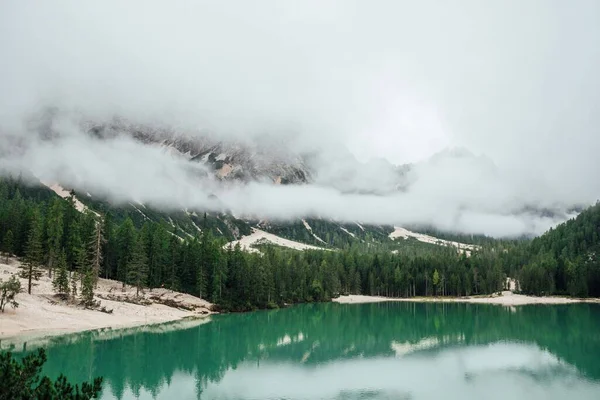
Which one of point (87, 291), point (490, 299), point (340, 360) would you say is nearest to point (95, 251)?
point (87, 291)

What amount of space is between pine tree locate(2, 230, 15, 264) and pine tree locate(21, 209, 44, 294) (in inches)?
231

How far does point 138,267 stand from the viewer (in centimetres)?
10188

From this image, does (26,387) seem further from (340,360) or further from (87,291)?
(87,291)

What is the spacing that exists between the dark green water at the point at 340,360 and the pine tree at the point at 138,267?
2082cm

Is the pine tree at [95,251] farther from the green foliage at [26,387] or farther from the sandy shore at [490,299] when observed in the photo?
the sandy shore at [490,299]

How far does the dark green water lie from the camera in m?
42.9

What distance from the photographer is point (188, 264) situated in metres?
119

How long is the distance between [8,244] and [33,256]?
1629cm

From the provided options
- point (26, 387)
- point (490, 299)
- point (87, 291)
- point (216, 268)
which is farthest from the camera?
point (490, 299)

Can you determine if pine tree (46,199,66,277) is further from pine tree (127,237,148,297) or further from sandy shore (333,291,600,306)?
sandy shore (333,291,600,306)

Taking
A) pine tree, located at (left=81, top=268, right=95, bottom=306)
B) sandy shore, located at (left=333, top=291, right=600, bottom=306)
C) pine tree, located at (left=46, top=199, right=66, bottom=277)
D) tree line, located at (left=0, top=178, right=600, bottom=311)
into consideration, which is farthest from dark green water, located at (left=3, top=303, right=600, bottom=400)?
sandy shore, located at (left=333, top=291, right=600, bottom=306)

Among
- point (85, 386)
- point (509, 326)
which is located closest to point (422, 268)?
point (509, 326)

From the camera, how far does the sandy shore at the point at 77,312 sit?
6397cm

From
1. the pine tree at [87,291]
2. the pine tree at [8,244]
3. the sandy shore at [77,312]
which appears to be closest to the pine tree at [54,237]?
the sandy shore at [77,312]
